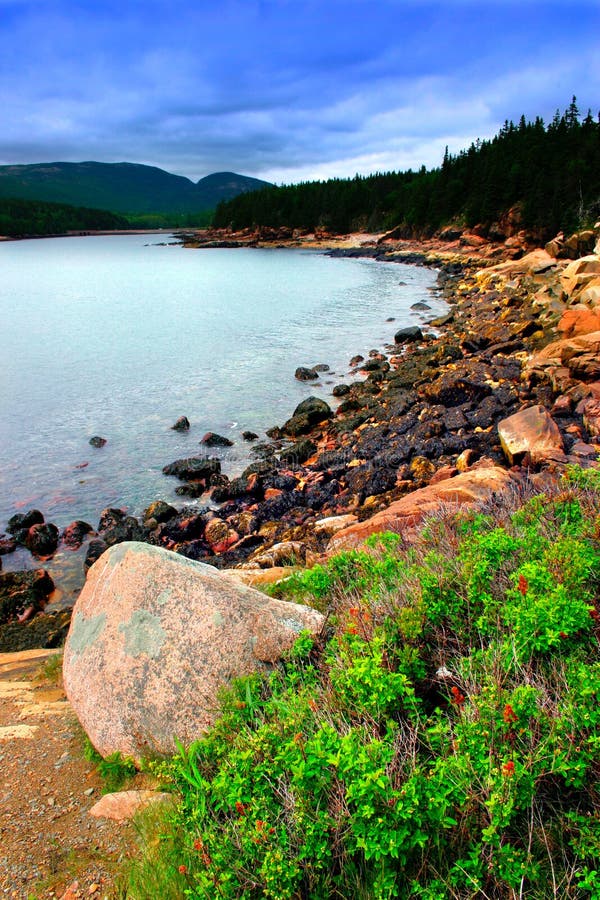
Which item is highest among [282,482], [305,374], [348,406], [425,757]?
[425,757]

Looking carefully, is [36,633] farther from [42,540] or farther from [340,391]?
[340,391]

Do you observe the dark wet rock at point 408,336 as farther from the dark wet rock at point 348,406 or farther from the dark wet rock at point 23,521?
the dark wet rock at point 23,521

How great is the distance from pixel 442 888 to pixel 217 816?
53.6 inches

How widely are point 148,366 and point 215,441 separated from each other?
41.3ft

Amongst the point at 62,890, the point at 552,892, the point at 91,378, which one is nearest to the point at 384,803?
the point at 552,892

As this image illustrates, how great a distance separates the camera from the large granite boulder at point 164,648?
456 centimetres

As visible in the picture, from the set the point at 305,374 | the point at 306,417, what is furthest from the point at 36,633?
the point at 305,374

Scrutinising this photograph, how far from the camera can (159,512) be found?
1375 cm

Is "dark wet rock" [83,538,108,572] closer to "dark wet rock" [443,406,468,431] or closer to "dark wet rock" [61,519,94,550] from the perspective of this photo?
"dark wet rock" [61,519,94,550]

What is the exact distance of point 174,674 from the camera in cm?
467

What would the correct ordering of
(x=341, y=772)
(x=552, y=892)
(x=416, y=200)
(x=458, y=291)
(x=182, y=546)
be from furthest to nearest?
(x=416, y=200)
(x=458, y=291)
(x=182, y=546)
(x=341, y=772)
(x=552, y=892)

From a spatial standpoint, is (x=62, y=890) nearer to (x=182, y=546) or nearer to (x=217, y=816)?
(x=217, y=816)

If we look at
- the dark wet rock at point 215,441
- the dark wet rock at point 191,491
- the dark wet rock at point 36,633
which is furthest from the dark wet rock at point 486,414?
the dark wet rock at point 36,633

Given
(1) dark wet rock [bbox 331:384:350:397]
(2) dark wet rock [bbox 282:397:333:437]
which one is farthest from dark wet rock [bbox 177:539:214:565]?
(1) dark wet rock [bbox 331:384:350:397]
